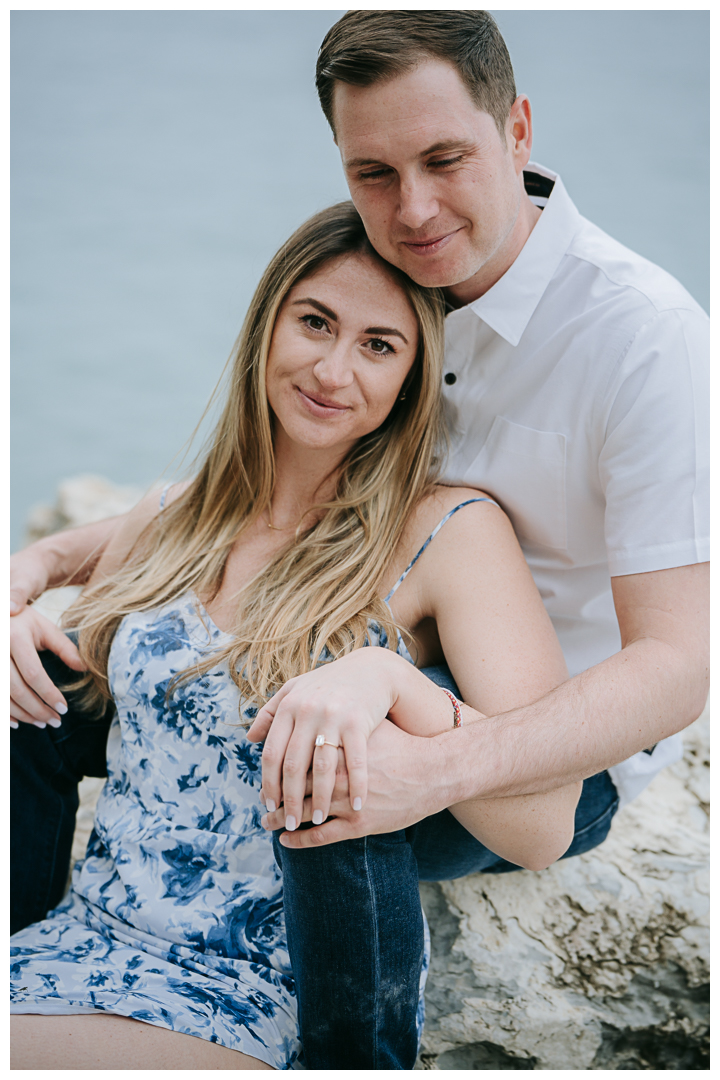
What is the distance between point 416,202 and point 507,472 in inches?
22.6

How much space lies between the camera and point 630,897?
196 centimetres

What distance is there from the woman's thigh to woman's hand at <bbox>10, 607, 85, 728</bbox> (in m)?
0.58

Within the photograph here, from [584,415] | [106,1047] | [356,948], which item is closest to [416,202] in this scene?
[584,415]

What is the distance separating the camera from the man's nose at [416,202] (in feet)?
5.16

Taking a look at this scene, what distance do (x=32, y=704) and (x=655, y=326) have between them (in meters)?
1.43

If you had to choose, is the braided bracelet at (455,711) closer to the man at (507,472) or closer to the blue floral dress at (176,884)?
the man at (507,472)

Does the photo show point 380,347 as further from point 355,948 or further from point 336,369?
point 355,948

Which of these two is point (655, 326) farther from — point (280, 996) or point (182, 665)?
point (280, 996)

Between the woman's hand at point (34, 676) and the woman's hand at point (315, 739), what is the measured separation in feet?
2.11

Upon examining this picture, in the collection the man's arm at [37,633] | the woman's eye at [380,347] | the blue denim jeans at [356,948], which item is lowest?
the blue denim jeans at [356,948]

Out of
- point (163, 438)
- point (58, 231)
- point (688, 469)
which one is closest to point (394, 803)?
point (688, 469)

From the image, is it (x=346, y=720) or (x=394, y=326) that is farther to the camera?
(x=394, y=326)

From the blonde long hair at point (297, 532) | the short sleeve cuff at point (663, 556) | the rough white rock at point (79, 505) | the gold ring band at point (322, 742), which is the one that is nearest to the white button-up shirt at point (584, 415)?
the short sleeve cuff at point (663, 556)

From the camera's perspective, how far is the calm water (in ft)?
17.7
